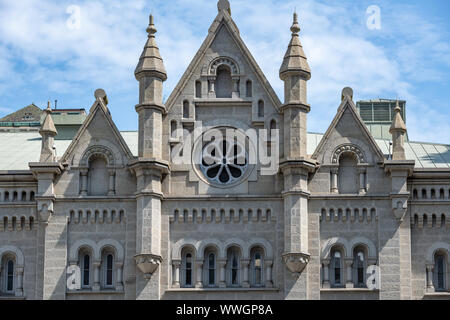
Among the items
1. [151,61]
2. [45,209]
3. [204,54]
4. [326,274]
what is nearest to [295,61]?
[204,54]

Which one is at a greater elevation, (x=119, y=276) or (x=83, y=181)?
(x=83, y=181)

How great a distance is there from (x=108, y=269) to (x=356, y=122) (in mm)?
12895

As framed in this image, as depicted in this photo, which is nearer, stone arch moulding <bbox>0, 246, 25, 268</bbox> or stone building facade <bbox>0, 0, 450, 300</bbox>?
stone building facade <bbox>0, 0, 450, 300</bbox>

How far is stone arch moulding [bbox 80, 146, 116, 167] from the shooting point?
62938mm

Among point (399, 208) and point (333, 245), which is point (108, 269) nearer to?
point (333, 245)

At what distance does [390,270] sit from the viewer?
60.9 metres

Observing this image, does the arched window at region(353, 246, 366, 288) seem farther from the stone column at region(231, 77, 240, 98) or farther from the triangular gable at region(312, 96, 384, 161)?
the stone column at region(231, 77, 240, 98)

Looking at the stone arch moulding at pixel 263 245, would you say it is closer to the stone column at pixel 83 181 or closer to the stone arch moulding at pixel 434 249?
the stone arch moulding at pixel 434 249

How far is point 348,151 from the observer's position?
6269cm

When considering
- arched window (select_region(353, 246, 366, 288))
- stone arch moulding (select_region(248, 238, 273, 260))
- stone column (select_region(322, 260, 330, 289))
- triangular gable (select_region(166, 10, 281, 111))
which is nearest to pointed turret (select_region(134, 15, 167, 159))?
triangular gable (select_region(166, 10, 281, 111))

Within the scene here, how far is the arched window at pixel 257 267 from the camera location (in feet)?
201

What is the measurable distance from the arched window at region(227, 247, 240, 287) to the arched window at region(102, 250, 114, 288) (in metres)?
5.15
